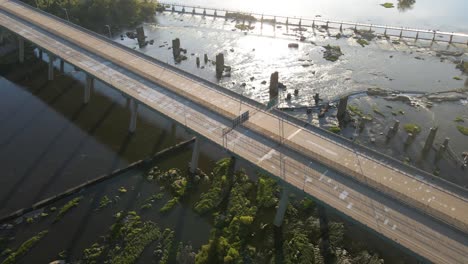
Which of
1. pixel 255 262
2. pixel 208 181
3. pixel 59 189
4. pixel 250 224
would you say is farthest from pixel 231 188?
pixel 59 189

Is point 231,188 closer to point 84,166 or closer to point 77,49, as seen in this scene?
point 84,166

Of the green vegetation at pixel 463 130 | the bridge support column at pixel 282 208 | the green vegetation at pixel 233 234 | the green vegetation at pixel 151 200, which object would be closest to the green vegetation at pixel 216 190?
the green vegetation at pixel 233 234

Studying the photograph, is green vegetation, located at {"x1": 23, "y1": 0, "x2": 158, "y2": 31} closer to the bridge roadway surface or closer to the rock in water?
the bridge roadway surface

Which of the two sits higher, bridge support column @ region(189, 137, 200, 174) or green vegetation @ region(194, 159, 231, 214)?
bridge support column @ region(189, 137, 200, 174)

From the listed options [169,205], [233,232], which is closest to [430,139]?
[233,232]

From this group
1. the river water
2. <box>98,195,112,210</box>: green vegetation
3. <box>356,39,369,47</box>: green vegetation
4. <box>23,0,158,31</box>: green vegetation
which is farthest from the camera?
the river water

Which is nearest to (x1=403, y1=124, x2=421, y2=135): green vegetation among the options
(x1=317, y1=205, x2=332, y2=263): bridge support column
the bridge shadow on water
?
(x1=317, y1=205, x2=332, y2=263): bridge support column

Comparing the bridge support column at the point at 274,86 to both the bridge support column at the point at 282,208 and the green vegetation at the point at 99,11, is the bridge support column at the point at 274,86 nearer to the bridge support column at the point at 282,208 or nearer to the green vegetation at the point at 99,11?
the bridge support column at the point at 282,208
